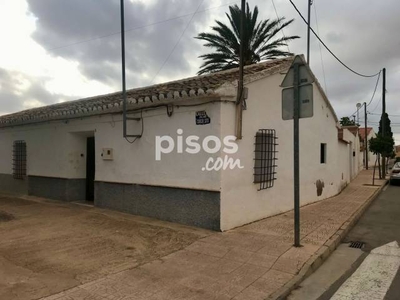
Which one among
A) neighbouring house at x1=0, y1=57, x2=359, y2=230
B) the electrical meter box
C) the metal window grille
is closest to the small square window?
neighbouring house at x1=0, y1=57, x2=359, y2=230

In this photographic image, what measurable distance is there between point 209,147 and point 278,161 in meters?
2.44

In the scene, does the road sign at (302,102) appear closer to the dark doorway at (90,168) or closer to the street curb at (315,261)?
the street curb at (315,261)

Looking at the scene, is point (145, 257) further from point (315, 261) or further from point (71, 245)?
point (315, 261)

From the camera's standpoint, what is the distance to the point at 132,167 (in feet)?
25.2

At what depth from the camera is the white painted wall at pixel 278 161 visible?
6305 mm

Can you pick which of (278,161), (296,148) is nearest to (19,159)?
(278,161)

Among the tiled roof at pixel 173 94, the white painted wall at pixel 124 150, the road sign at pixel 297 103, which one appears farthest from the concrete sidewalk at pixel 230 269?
the tiled roof at pixel 173 94

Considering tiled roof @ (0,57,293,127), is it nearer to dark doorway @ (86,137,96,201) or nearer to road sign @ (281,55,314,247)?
dark doorway @ (86,137,96,201)

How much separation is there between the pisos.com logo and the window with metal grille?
6.96 m

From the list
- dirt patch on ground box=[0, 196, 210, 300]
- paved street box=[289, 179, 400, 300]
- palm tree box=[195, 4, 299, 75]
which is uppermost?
palm tree box=[195, 4, 299, 75]

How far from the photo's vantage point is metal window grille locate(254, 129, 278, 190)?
23.2 ft

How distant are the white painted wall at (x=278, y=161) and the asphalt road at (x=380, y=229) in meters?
1.72

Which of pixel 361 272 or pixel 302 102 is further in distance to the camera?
pixel 302 102

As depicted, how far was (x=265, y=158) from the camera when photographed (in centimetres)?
736
